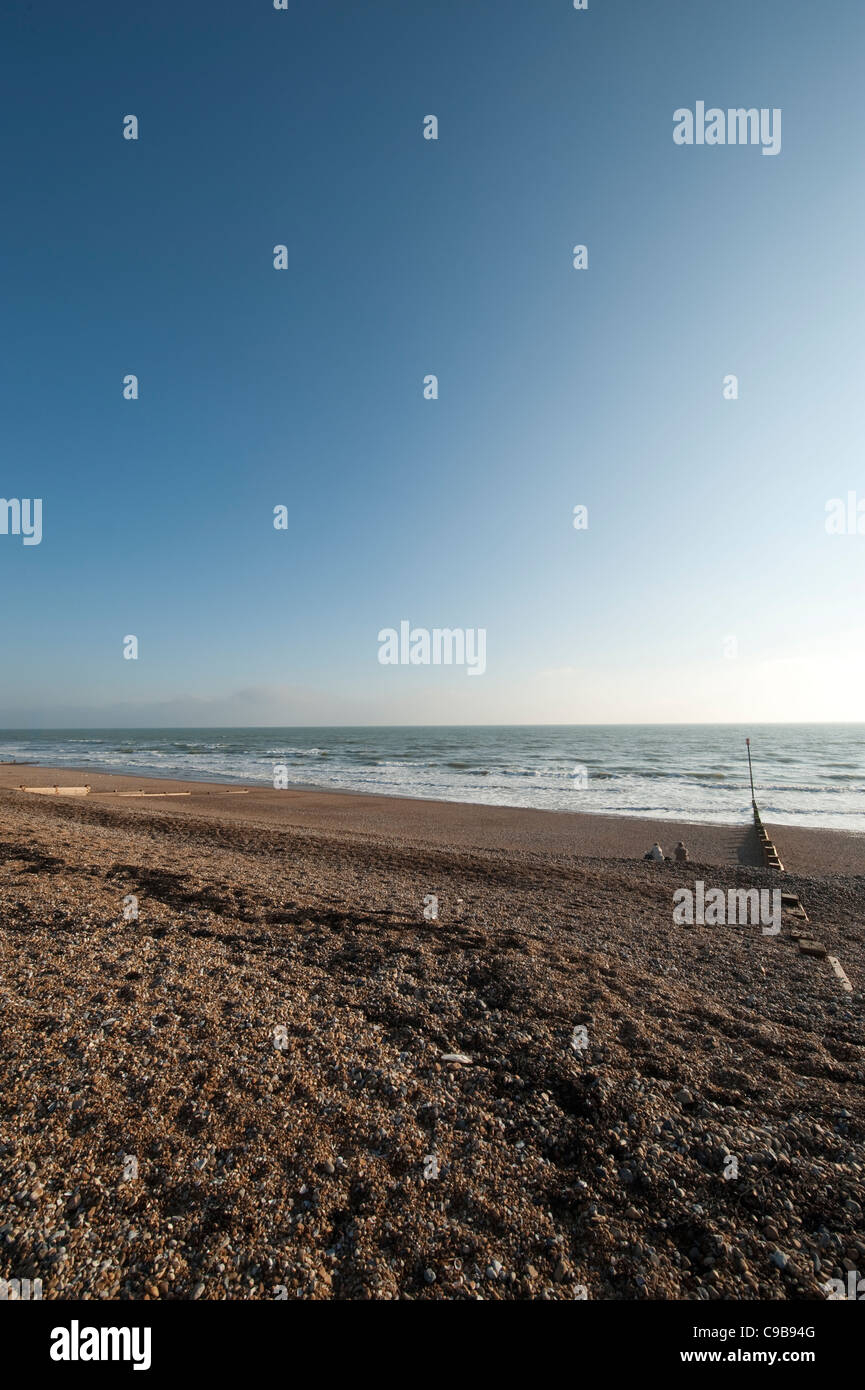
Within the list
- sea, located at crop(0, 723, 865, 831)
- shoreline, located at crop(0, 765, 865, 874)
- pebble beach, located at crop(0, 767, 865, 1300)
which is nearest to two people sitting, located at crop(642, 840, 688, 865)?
shoreline, located at crop(0, 765, 865, 874)

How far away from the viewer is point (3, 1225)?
3.17 meters

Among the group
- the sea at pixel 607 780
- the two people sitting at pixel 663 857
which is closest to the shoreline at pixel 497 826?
the two people sitting at pixel 663 857

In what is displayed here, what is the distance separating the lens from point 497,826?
70.4 ft

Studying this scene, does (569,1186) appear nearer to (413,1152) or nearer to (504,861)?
(413,1152)

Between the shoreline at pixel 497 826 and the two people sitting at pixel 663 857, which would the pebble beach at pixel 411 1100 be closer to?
the two people sitting at pixel 663 857

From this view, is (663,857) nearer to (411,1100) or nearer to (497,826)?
(497,826)

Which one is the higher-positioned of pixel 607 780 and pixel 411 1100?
pixel 411 1100

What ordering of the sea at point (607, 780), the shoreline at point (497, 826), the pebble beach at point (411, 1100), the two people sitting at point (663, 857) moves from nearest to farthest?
the pebble beach at point (411, 1100)
the two people sitting at point (663, 857)
the shoreline at point (497, 826)
the sea at point (607, 780)

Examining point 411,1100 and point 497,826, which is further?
point 497,826

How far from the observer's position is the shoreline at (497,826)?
16.7m

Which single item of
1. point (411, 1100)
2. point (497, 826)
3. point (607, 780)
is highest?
point (411, 1100)

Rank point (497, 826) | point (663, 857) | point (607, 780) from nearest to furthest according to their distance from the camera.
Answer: point (663, 857) < point (497, 826) < point (607, 780)

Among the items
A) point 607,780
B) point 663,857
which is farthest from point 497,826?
point 607,780
